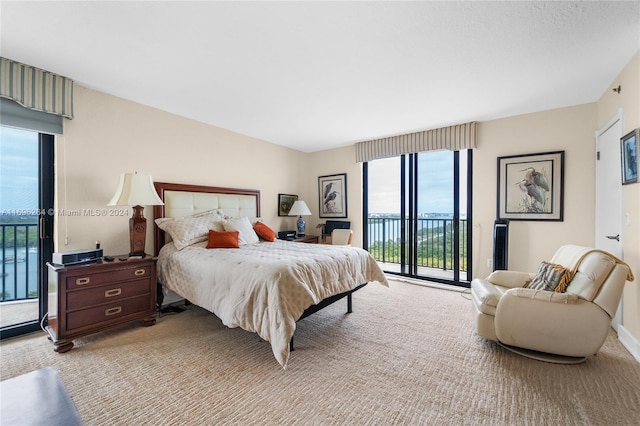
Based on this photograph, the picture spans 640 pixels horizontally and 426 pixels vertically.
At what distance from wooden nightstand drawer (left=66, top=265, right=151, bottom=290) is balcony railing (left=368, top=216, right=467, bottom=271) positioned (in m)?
3.82

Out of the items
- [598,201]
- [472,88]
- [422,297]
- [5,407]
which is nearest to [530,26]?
[472,88]

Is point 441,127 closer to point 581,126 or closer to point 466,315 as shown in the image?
point 581,126

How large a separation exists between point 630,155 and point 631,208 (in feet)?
1.49

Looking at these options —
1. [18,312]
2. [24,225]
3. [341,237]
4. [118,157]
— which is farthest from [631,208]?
[18,312]

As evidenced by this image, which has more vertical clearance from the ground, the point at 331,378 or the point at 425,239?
the point at 425,239

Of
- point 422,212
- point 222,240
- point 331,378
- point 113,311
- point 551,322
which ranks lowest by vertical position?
point 331,378

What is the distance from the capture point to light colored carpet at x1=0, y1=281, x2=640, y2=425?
1.51m

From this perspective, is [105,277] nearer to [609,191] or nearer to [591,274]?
[591,274]

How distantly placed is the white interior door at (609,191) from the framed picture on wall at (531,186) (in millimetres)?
347

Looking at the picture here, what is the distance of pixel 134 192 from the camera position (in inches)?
104

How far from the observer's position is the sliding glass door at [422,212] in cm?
407

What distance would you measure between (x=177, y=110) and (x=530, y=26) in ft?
12.2

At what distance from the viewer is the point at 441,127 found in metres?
4.00

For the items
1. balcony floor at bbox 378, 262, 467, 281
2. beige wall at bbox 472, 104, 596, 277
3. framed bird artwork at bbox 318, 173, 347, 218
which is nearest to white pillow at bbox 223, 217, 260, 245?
framed bird artwork at bbox 318, 173, 347, 218
